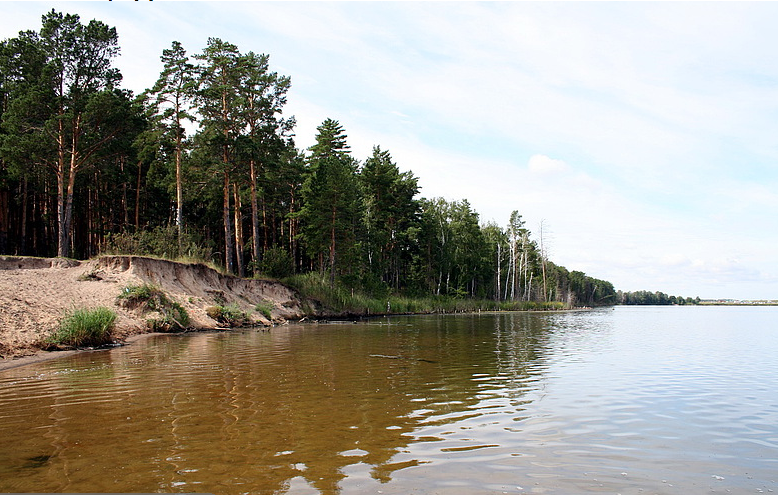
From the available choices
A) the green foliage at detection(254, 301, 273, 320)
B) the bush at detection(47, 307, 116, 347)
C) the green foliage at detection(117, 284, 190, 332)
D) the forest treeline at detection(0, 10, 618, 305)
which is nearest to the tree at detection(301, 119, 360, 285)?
the forest treeline at detection(0, 10, 618, 305)

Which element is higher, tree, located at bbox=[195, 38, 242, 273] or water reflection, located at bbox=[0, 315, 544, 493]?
tree, located at bbox=[195, 38, 242, 273]

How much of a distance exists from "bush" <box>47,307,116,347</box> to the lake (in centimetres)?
220

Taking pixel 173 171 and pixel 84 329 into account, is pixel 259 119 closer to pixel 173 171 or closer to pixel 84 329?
pixel 173 171

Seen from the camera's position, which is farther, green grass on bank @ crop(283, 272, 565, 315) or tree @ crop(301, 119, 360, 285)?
tree @ crop(301, 119, 360, 285)

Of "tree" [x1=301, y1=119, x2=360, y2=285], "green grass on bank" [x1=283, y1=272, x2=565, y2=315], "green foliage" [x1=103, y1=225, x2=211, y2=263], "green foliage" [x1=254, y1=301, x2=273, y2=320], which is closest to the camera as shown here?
"green foliage" [x1=103, y1=225, x2=211, y2=263]

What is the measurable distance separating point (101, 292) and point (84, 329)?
7.51 metres

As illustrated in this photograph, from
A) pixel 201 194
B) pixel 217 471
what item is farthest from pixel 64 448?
pixel 201 194

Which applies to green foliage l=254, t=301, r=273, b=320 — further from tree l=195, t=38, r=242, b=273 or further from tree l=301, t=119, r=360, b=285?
tree l=301, t=119, r=360, b=285

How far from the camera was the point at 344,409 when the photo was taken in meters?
7.69

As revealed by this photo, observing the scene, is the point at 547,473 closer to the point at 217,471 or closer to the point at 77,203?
the point at 217,471

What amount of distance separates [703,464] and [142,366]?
37.2 ft

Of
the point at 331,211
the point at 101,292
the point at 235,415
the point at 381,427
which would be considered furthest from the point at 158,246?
the point at 381,427

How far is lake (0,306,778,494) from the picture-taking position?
480cm

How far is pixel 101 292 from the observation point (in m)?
22.2
